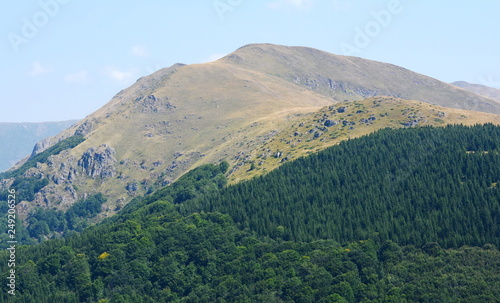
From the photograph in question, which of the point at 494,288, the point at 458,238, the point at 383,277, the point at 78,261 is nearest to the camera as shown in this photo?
the point at 494,288

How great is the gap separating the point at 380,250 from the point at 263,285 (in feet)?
137

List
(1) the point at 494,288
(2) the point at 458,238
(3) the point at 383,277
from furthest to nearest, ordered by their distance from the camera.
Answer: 1. (2) the point at 458,238
2. (3) the point at 383,277
3. (1) the point at 494,288

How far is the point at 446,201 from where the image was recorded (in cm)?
18712

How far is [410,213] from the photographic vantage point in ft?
619

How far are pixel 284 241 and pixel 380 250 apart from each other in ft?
117

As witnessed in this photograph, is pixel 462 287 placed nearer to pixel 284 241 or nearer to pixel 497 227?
pixel 497 227

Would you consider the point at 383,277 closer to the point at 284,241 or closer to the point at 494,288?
the point at 494,288

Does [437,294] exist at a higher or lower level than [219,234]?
lower

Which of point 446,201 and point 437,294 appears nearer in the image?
point 437,294

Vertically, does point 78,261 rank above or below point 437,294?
above

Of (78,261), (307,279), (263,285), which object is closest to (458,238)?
(307,279)

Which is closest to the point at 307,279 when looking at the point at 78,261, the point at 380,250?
the point at 380,250

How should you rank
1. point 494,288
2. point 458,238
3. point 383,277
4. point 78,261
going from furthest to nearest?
point 78,261 → point 458,238 → point 383,277 → point 494,288

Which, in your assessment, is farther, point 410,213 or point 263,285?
point 410,213
